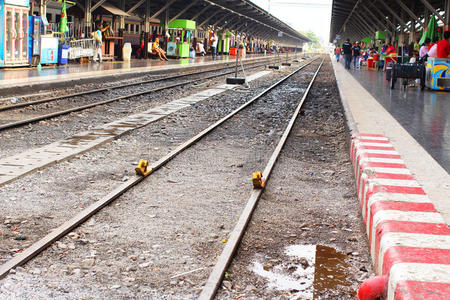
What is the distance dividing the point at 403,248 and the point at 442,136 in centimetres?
518

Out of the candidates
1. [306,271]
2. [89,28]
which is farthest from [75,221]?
[89,28]

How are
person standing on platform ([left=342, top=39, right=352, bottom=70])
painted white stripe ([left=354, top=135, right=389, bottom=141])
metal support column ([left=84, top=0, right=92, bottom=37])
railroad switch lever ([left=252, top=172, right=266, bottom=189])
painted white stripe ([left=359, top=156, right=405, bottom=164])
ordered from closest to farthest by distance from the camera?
railroad switch lever ([left=252, top=172, right=266, bottom=189]), painted white stripe ([left=359, top=156, right=405, bottom=164]), painted white stripe ([left=354, top=135, right=389, bottom=141]), metal support column ([left=84, top=0, right=92, bottom=37]), person standing on platform ([left=342, top=39, right=352, bottom=70])

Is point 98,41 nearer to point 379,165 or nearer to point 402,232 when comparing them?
point 379,165

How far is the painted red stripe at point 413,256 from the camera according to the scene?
2.96 m

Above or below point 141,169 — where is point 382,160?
above

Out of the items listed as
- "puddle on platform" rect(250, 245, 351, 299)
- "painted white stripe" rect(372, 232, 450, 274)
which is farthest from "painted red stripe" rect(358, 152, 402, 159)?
"painted white stripe" rect(372, 232, 450, 274)

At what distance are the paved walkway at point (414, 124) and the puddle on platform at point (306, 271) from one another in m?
0.79

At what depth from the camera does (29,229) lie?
4277mm

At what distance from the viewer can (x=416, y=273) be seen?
276 centimetres

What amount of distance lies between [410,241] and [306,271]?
2.38 ft

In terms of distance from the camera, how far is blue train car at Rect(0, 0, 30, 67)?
18.8 m

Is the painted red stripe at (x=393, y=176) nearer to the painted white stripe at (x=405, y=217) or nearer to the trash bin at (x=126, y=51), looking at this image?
the painted white stripe at (x=405, y=217)

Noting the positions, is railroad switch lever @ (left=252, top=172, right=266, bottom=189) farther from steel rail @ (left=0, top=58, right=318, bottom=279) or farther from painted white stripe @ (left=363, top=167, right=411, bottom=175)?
steel rail @ (left=0, top=58, right=318, bottom=279)

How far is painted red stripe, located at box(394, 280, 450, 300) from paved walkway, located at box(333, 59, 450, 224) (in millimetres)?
1328
